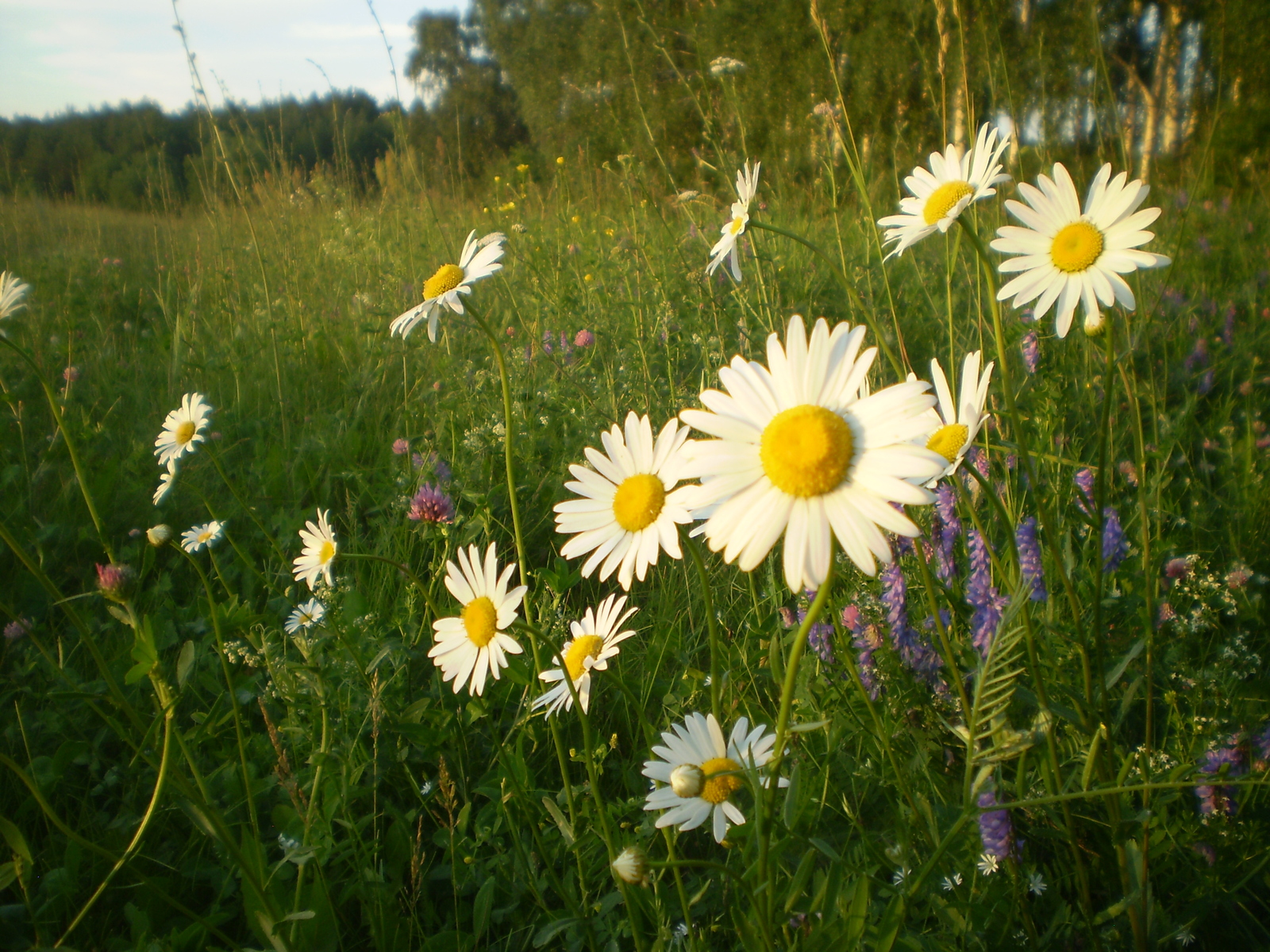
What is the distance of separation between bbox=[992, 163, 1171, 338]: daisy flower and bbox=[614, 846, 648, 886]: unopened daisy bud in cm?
81

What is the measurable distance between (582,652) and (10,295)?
1224 mm

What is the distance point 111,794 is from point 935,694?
153cm

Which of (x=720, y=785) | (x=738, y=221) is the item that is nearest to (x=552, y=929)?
(x=720, y=785)

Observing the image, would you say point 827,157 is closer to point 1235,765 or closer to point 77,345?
point 1235,765

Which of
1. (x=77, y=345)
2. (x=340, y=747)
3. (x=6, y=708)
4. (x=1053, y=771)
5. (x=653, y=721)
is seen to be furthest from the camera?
(x=77, y=345)

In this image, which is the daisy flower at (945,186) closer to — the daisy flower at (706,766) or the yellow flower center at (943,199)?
the yellow flower center at (943,199)

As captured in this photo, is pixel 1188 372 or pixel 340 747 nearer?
pixel 340 747

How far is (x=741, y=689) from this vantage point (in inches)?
49.8

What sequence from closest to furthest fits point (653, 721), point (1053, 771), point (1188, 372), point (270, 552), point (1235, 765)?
point (1053, 771) < point (1235, 765) < point (653, 721) < point (270, 552) < point (1188, 372)

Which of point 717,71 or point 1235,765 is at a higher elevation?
point 717,71

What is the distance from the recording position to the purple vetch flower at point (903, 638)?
1.10 m

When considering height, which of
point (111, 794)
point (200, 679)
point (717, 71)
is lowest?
point (111, 794)

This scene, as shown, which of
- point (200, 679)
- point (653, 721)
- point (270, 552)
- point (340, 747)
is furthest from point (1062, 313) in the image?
point (270, 552)

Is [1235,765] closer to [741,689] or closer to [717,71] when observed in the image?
[741,689]
